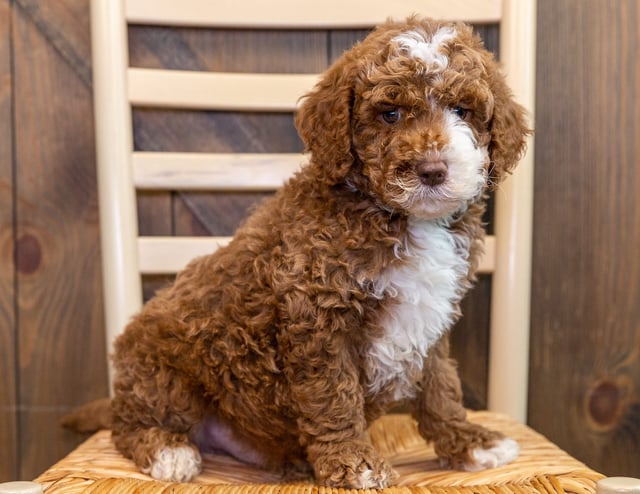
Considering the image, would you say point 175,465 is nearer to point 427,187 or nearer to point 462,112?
point 427,187

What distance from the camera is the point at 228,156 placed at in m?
1.49

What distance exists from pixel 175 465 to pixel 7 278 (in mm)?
789

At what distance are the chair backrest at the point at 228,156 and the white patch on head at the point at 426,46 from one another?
440 millimetres

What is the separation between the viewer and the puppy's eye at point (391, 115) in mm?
1021

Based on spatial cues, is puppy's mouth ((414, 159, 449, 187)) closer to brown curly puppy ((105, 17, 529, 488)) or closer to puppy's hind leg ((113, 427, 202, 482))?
brown curly puppy ((105, 17, 529, 488))

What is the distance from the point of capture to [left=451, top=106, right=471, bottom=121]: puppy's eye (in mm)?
1026

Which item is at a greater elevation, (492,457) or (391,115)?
(391,115)

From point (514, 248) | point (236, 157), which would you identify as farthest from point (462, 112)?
point (236, 157)

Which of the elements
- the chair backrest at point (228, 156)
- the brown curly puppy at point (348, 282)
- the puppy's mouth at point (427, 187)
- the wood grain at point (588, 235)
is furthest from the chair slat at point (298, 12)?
the puppy's mouth at point (427, 187)

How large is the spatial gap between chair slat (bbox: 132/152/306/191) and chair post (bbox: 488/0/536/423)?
455mm

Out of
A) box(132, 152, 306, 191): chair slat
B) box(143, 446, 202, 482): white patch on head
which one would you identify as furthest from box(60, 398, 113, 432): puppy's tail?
box(132, 152, 306, 191): chair slat

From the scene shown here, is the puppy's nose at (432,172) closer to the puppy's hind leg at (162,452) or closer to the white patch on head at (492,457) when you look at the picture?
the white patch on head at (492,457)

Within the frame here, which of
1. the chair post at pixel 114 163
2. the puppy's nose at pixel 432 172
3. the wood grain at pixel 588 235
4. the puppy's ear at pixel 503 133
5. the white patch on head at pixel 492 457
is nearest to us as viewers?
the puppy's nose at pixel 432 172

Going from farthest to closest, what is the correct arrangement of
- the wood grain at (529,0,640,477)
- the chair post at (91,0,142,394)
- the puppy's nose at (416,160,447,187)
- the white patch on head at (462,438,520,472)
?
the wood grain at (529,0,640,477) < the chair post at (91,0,142,394) < the white patch on head at (462,438,520,472) < the puppy's nose at (416,160,447,187)
